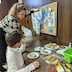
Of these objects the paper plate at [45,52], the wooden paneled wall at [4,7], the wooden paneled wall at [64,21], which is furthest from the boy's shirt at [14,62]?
the wooden paneled wall at [4,7]

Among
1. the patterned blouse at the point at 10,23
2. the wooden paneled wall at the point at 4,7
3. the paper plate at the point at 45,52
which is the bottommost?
the paper plate at the point at 45,52

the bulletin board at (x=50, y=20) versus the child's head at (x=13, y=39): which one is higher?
the bulletin board at (x=50, y=20)

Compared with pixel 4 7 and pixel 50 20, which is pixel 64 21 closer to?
pixel 50 20

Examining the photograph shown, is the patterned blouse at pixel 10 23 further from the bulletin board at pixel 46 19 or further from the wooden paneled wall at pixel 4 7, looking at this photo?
the wooden paneled wall at pixel 4 7

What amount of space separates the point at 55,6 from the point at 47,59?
→ 2.08 ft

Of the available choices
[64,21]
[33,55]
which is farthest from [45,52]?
[64,21]

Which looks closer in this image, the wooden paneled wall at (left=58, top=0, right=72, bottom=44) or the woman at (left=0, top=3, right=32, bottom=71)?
the woman at (left=0, top=3, right=32, bottom=71)

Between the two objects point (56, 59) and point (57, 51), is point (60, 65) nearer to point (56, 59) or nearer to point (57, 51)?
point (56, 59)

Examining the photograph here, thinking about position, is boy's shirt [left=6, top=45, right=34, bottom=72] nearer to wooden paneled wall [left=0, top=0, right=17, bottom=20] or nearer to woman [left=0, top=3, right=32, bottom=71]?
woman [left=0, top=3, right=32, bottom=71]

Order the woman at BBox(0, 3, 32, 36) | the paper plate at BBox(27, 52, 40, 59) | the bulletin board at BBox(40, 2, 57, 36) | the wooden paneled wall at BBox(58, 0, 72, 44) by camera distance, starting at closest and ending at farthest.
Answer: the paper plate at BBox(27, 52, 40, 59), the woman at BBox(0, 3, 32, 36), the wooden paneled wall at BBox(58, 0, 72, 44), the bulletin board at BBox(40, 2, 57, 36)

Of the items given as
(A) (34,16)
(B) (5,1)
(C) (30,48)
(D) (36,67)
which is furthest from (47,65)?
(B) (5,1)

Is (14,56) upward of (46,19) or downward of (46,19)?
downward

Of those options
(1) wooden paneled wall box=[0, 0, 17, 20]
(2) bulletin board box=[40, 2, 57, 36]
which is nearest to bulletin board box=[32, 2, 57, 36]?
(2) bulletin board box=[40, 2, 57, 36]

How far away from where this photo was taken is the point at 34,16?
229cm
